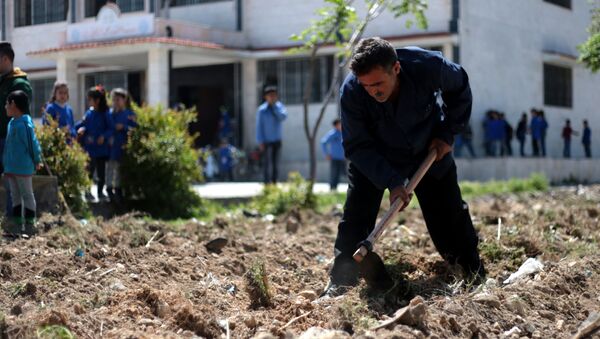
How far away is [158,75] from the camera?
22.7 meters

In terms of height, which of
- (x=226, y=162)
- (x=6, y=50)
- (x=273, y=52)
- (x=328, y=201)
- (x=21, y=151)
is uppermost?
(x=273, y=52)

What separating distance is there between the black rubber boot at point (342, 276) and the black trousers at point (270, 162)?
28.8 ft

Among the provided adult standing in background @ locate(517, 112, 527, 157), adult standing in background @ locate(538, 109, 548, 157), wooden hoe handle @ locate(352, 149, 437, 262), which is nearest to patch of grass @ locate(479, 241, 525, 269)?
wooden hoe handle @ locate(352, 149, 437, 262)

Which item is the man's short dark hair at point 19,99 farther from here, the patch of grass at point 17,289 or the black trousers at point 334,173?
the black trousers at point 334,173

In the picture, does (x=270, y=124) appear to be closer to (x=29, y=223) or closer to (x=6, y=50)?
(x=6, y=50)

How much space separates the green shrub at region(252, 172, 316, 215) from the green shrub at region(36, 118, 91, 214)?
282 centimetres

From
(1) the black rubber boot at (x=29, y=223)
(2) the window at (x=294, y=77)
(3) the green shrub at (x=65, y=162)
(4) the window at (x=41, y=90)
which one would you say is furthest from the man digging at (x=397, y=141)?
(2) the window at (x=294, y=77)

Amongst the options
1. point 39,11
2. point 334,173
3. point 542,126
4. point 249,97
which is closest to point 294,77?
point 249,97

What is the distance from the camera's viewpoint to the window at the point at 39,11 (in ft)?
41.5

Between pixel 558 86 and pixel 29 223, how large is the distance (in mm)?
23026

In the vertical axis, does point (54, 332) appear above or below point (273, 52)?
below

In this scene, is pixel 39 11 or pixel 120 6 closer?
pixel 39 11

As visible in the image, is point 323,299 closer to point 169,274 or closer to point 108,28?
point 169,274

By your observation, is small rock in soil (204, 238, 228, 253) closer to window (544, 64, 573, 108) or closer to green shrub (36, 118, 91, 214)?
green shrub (36, 118, 91, 214)
